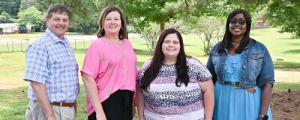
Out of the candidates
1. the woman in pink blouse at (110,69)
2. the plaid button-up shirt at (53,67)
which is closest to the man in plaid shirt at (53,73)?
the plaid button-up shirt at (53,67)

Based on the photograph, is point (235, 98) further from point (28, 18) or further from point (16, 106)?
point (28, 18)

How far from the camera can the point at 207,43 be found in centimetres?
3656

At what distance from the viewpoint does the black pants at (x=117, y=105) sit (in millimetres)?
3979

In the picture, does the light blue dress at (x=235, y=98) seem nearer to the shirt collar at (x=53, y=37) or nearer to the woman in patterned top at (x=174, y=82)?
the woman in patterned top at (x=174, y=82)

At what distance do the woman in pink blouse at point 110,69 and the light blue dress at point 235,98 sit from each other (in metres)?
0.79

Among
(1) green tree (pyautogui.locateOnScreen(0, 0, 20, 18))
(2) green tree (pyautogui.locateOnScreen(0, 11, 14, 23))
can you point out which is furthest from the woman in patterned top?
(2) green tree (pyautogui.locateOnScreen(0, 11, 14, 23))

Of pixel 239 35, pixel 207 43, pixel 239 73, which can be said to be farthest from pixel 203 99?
pixel 207 43

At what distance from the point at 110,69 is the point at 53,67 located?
18.3 inches

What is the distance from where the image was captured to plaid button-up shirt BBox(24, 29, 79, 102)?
149 inches

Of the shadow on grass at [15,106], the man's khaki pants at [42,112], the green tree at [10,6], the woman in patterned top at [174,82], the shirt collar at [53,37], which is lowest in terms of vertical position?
the shadow on grass at [15,106]

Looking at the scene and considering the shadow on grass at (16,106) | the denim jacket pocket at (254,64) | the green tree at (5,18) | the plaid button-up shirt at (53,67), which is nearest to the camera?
the plaid button-up shirt at (53,67)

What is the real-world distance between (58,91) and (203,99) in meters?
1.23

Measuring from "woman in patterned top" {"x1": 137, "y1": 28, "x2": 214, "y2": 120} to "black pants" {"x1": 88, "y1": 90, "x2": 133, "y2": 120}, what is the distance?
16cm

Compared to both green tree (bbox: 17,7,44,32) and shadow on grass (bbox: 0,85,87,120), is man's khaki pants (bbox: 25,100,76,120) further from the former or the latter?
green tree (bbox: 17,7,44,32)
